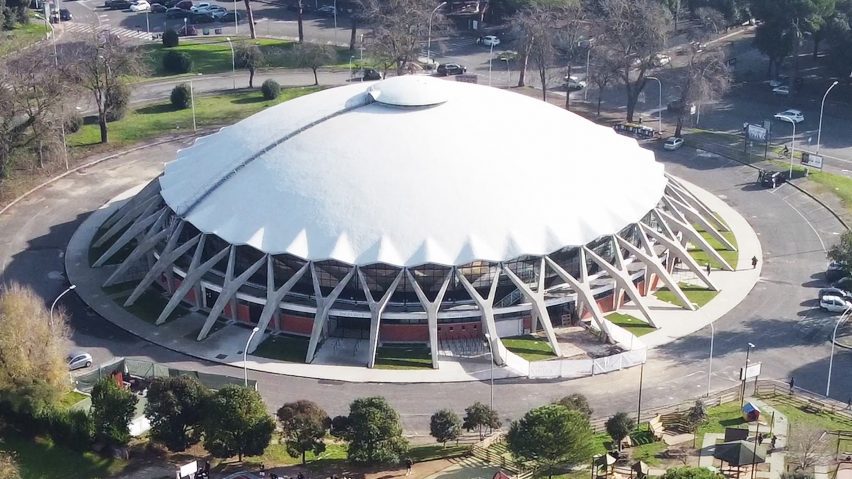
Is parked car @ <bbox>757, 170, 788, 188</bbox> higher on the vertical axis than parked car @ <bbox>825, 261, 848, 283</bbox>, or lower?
higher

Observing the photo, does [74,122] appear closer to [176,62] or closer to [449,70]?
[176,62]

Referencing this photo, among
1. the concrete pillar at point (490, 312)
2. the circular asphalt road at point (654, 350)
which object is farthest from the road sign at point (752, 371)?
the concrete pillar at point (490, 312)

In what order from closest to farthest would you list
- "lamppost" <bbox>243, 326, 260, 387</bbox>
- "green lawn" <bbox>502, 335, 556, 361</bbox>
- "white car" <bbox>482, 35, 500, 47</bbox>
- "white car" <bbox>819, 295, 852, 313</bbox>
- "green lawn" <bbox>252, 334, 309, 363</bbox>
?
1. "lamppost" <bbox>243, 326, 260, 387</bbox>
2. "green lawn" <bbox>252, 334, 309, 363</bbox>
3. "green lawn" <bbox>502, 335, 556, 361</bbox>
4. "white car" <bbox>819, 295, 852, 313</bbox>
5. "white car" <bbox>482, 35, 500, 47</bbox>

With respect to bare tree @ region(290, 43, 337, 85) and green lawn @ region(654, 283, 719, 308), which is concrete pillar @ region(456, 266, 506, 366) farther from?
bare tree @ region(290, 43, 337, 85)

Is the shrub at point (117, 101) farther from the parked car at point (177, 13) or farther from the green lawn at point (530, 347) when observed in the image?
the green lawn at point (530, 347)

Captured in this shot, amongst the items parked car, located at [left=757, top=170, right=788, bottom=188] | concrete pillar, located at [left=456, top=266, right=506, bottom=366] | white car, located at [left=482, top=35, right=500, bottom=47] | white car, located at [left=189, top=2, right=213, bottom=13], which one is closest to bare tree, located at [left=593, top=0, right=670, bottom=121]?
parked car, located at [left=757, top=170, right=788, bottom=188]

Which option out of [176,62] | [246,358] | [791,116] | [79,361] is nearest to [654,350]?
[246,358]
